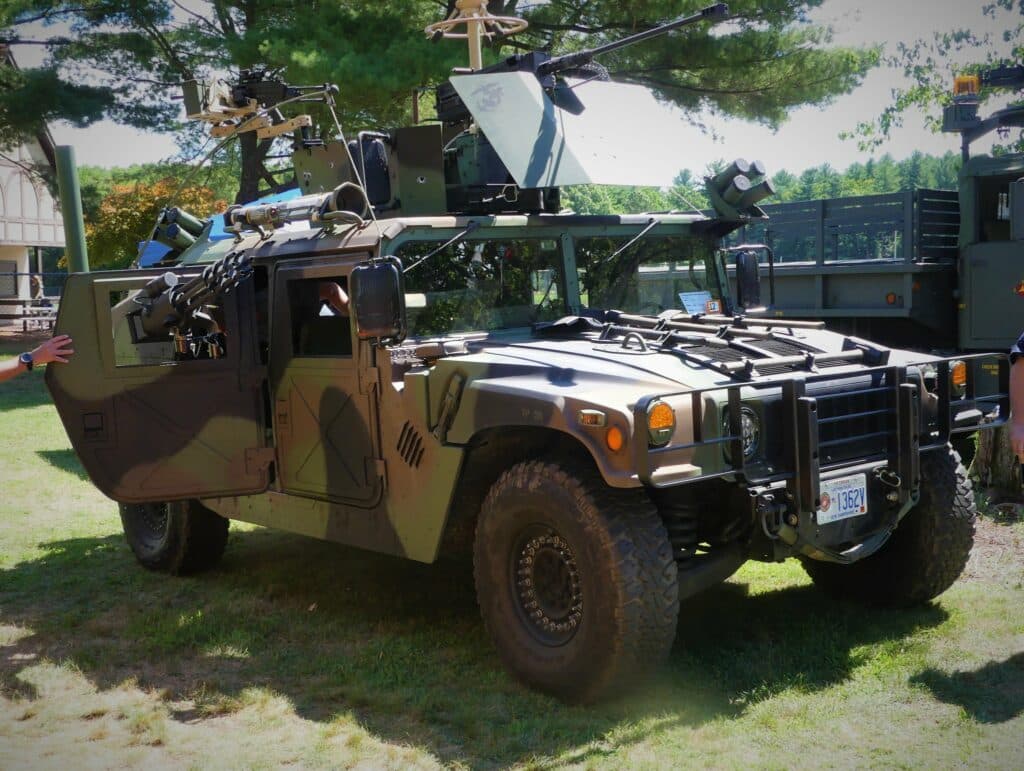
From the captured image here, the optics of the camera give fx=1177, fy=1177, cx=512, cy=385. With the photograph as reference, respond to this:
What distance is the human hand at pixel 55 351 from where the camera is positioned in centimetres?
548

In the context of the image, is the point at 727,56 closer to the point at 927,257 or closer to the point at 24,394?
the point at 927,257

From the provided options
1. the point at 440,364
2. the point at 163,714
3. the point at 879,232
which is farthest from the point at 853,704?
the point at 879,232

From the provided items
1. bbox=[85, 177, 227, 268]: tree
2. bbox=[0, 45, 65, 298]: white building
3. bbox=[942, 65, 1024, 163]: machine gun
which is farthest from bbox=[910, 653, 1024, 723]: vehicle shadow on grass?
bbox=[0, 45, 65, 298]: white building

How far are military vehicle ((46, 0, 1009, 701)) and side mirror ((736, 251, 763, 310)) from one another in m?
0.04

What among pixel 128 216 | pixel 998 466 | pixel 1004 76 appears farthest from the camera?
pixel 128 216

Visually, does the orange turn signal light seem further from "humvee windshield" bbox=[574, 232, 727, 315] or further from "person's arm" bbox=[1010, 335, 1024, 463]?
"humvee windshield" bbox=[574, 232, 727, 315]

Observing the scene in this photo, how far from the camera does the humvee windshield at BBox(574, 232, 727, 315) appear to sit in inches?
224

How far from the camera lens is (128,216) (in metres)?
17.9

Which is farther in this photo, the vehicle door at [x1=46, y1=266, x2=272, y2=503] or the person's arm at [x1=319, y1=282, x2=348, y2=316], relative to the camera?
the vehicle door at [x1=46, y1=266, x2=272, y2=503]

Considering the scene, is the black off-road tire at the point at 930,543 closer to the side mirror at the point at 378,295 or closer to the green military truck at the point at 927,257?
the side mirror at the point at 378,295

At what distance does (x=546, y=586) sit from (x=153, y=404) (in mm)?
2238

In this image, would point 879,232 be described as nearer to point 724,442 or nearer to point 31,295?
point 724,442

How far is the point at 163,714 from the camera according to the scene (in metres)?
4.66

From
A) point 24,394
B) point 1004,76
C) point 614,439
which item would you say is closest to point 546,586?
point 614,439
